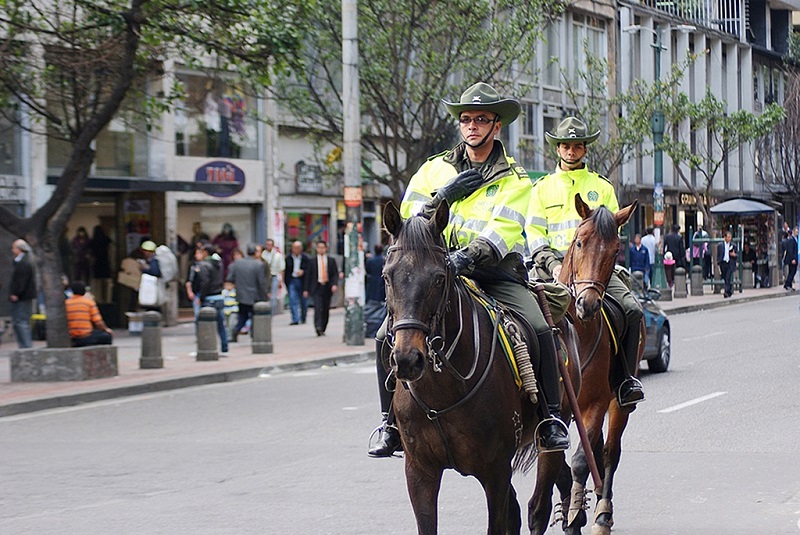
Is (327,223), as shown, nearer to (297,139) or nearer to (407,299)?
(297,139)

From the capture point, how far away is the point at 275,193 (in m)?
34.2

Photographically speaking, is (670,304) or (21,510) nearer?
(21,510)

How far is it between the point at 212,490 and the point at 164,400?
22.0 feet

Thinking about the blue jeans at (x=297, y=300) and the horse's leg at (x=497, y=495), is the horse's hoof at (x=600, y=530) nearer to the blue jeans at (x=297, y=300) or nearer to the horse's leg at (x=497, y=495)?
the horse's leg at (x=497, y=495)

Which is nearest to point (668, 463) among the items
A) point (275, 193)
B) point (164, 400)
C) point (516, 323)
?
point (516, 323)

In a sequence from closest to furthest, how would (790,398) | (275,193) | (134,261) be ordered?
(790,398), (134,261), (275,193)

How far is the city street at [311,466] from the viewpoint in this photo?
27.7ft

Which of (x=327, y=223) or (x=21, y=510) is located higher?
(x=327, y=223)

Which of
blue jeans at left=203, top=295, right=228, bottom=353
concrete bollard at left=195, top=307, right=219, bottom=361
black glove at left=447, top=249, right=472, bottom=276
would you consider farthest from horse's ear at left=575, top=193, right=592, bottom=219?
blue jeans at left=203, top=295, right=228, bottom=353

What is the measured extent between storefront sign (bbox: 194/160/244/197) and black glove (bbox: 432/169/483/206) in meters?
24.9

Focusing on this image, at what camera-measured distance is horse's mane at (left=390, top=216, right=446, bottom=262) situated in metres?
5.52

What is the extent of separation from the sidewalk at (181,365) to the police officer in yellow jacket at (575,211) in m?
8.45

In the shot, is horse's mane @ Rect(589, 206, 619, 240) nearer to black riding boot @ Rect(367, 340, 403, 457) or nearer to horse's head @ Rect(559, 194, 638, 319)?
horse's head @ Rect(559, 194, 638, 319)

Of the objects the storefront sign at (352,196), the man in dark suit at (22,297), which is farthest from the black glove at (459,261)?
the storefront sign at (352,196)
